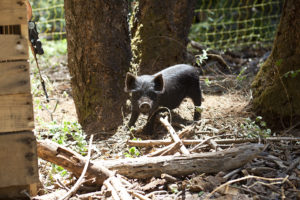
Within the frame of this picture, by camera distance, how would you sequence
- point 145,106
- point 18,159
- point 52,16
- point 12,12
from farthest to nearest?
Result: point 52,16, point 145,106, point 18,159, point 12,12

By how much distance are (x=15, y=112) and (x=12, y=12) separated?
27.8 inches

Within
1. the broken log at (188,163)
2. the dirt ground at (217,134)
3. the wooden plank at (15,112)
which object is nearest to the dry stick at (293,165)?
the dirt ground at (217,134)

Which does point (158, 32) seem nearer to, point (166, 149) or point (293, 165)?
point (166, 149)

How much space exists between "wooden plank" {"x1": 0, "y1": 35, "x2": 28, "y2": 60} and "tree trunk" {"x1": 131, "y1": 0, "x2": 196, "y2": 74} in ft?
10.7

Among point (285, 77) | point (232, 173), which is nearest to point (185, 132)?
point (232, 173)

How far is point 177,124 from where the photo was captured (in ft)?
15.6

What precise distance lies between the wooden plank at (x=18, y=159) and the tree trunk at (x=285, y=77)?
2943 millimetres

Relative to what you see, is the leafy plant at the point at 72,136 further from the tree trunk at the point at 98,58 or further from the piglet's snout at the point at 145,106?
the piglet's snout at the point at 145,106

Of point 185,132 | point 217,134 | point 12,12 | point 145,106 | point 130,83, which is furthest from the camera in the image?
point 130,83

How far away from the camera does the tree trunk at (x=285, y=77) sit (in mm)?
4383

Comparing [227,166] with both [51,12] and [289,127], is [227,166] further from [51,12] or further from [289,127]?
[51,12]

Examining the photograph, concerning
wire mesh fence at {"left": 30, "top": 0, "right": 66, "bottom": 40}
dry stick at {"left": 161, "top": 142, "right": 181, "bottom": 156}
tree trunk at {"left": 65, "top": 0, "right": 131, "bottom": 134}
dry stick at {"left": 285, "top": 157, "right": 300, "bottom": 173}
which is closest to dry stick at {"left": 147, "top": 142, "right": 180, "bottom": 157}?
dry stick at {"left": 161, "top": 142, "right": 181, "bottom": 156}

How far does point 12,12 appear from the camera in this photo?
2.57 metres

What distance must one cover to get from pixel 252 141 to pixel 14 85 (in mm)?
2337
